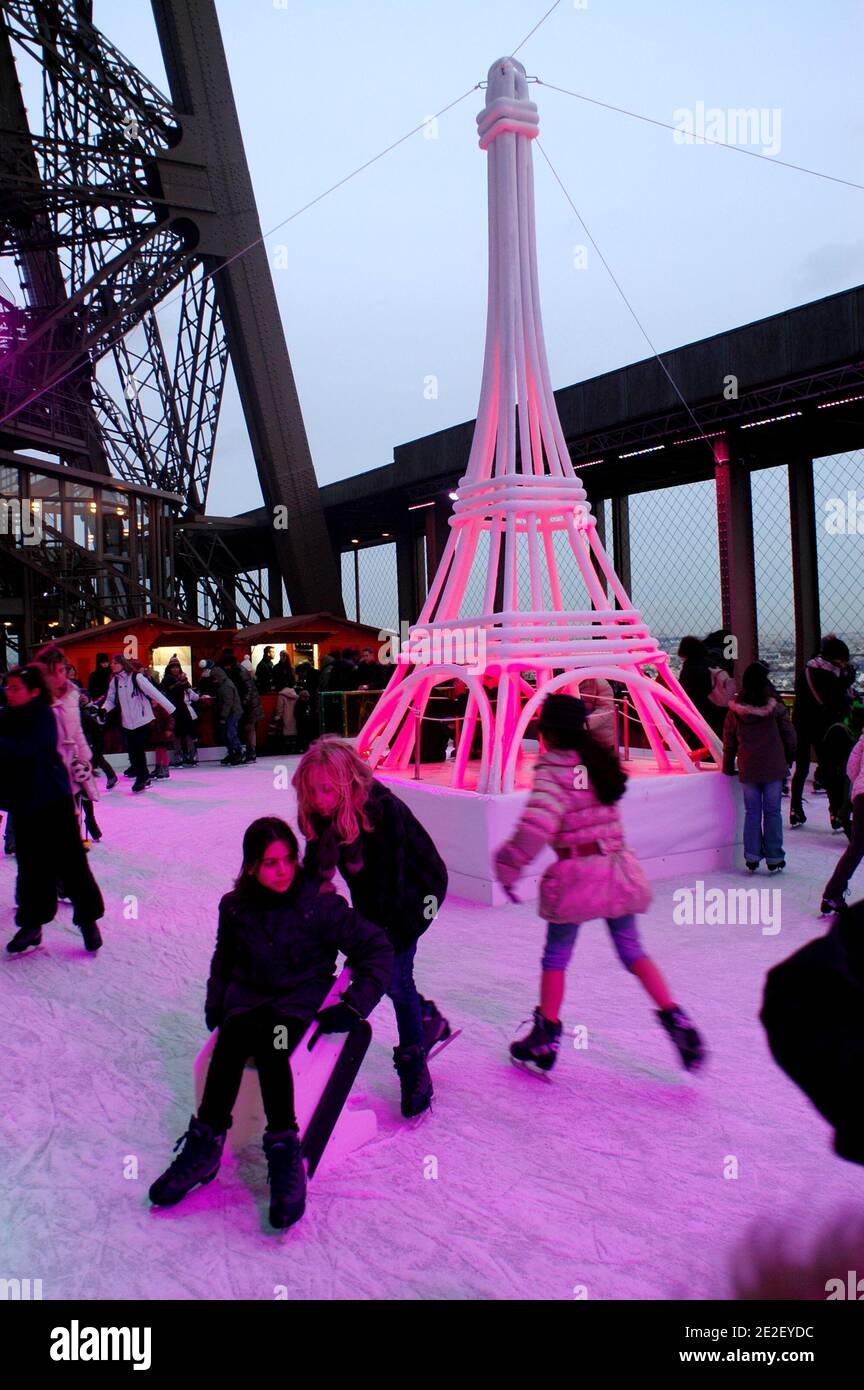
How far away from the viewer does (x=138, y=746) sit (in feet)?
36.2

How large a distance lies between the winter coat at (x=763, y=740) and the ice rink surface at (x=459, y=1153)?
61.6 inches

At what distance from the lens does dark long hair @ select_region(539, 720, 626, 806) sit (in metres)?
3.48

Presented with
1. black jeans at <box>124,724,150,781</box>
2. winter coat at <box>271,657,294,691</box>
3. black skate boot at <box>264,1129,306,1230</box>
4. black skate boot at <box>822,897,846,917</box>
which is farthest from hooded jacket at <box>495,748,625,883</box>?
winter coat at <box>271,657,294,691</box>

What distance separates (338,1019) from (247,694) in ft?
38.5

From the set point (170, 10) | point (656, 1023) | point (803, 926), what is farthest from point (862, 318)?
point (170, 10)

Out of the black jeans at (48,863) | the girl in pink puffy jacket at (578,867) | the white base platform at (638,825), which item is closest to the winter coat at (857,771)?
the white base platform at (638,825)

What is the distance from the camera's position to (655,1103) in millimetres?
3293

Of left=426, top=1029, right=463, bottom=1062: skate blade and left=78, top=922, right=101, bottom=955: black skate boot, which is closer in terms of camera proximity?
left=426, top=1029, right=463, bottom=1062: skate blade

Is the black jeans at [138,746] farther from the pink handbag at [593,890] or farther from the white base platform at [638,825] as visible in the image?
the pink handbag at [593,890]

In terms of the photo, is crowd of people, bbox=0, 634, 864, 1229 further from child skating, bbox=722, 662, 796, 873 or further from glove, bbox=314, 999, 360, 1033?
child skating, bbox=722, 662, 796, 873

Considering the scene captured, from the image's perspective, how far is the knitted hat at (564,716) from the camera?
3502 millimetres

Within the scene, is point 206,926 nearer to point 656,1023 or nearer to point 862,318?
point 656,1023

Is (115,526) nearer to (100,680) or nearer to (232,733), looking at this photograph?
(100,680)

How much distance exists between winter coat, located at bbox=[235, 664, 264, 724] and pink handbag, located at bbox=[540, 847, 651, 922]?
36.5 ft
